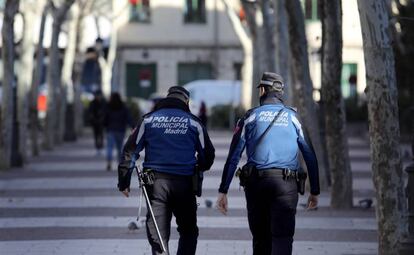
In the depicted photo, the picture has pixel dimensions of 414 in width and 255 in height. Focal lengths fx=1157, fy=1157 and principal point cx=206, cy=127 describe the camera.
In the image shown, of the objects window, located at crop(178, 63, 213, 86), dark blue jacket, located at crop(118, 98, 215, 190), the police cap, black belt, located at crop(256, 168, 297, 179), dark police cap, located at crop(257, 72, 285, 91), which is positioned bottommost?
window, located at crop(178, 63, 213, 86)

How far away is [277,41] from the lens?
2369cm

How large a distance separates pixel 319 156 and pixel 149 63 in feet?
135

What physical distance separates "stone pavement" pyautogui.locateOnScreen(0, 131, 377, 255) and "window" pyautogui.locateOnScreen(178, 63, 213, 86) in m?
37.0

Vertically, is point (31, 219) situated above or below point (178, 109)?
below

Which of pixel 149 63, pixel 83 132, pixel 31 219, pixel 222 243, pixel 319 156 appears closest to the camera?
pixel 222 243

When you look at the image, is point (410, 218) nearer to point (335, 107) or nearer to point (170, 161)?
point (170, 161)

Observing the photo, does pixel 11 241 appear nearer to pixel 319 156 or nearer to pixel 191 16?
pixel 319 156

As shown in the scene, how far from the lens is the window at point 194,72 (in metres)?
60.8

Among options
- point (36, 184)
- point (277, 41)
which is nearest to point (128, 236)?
point (36, 184)

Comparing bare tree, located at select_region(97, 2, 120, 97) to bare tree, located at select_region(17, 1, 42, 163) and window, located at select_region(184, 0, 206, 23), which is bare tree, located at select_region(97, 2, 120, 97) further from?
bare tree, located at select_region(17, 1, 42, 163)

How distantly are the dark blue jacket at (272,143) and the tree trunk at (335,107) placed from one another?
7621mm

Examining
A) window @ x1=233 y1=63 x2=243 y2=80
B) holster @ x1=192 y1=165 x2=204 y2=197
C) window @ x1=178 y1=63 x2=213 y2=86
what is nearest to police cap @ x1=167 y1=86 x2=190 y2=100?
holster @ x1=192 y1=165 x2=204 y2=197

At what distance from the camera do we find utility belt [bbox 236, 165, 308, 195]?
9680mm

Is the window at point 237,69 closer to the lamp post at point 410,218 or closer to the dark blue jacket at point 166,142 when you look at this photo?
the lamp post at point 410,218
